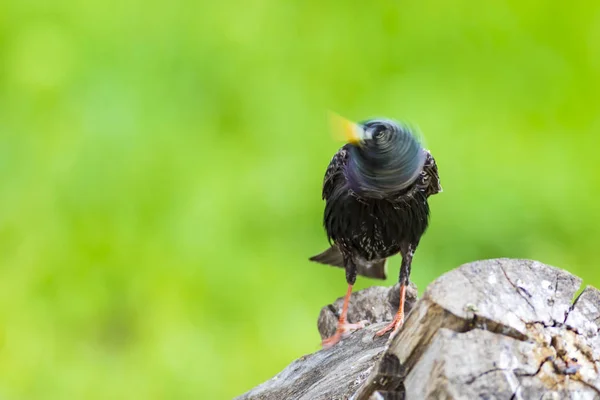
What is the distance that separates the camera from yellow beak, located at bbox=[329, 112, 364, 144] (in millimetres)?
3180

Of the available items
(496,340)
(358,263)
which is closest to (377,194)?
(358,263)

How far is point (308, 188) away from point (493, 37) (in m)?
2.48

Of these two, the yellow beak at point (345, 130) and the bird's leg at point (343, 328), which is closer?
the yellow beak at point (345, 130)

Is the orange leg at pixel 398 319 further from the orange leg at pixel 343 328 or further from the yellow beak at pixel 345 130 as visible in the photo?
the yellow beak at pixel 345 130

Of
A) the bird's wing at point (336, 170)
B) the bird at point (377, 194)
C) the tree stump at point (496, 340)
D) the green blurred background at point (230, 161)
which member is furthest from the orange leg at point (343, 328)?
the green blurred background at point (230, 161)

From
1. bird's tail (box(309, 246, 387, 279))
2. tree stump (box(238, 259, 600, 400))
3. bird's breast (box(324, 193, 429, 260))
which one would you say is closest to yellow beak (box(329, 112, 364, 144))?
bird's breast (box(324, 193, 429, 260))

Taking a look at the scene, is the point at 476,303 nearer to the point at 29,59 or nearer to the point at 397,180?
the point at 397,180

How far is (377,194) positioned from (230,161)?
357 cm

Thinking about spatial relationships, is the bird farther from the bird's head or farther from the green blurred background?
the green blurred background

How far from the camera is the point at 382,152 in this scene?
11.0ft

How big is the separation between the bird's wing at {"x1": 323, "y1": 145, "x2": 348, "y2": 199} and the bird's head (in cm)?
28

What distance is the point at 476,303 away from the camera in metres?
2.07

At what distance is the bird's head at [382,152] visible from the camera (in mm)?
3320

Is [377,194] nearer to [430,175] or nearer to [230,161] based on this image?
[430,175]
